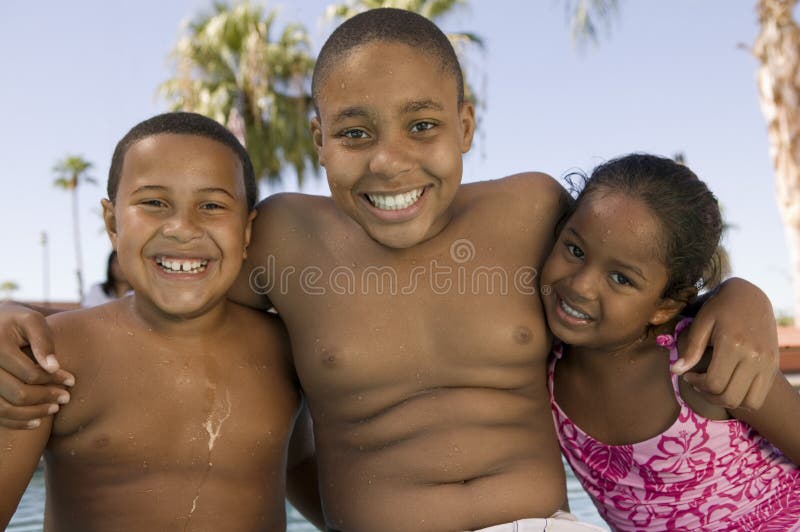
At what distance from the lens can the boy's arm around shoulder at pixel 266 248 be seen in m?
2.26

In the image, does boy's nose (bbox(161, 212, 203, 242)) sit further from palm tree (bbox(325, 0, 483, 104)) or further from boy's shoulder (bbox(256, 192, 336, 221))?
palm tree (bbox(325, 0, 483, 104))

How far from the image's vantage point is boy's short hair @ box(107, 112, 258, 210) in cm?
216

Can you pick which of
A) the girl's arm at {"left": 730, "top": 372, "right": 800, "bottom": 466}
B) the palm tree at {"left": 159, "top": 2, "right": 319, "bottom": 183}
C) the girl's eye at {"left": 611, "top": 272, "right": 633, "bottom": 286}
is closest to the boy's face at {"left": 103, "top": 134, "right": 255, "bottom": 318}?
the girl's eye at {"left": 611, "top": 272, "right": 633, "bottom": 286}

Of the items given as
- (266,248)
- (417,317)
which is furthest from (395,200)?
(266,248)

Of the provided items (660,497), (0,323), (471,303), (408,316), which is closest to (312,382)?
(408,316)

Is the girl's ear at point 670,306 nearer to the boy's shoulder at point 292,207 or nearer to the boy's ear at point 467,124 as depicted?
the boy's ear at point 467,124

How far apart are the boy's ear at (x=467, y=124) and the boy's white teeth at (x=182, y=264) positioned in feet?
2.55

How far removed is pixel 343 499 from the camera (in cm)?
212

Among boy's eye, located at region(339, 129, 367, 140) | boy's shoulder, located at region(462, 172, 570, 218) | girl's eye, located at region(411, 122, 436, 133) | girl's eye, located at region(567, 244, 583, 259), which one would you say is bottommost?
girl's eye, located at region(567, 244, 583, 259)

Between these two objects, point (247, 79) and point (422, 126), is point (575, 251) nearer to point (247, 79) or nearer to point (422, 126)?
point (422, 126)

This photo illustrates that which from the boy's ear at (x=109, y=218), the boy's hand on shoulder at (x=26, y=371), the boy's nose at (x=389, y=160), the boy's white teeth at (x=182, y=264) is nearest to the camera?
the boy's hand on shoulder at (x=26, y=371)

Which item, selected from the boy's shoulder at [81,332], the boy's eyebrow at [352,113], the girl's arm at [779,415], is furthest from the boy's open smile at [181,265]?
the girl's arm at [779,415]

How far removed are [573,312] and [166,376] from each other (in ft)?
3.60

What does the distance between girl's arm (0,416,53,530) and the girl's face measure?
1.34 m
